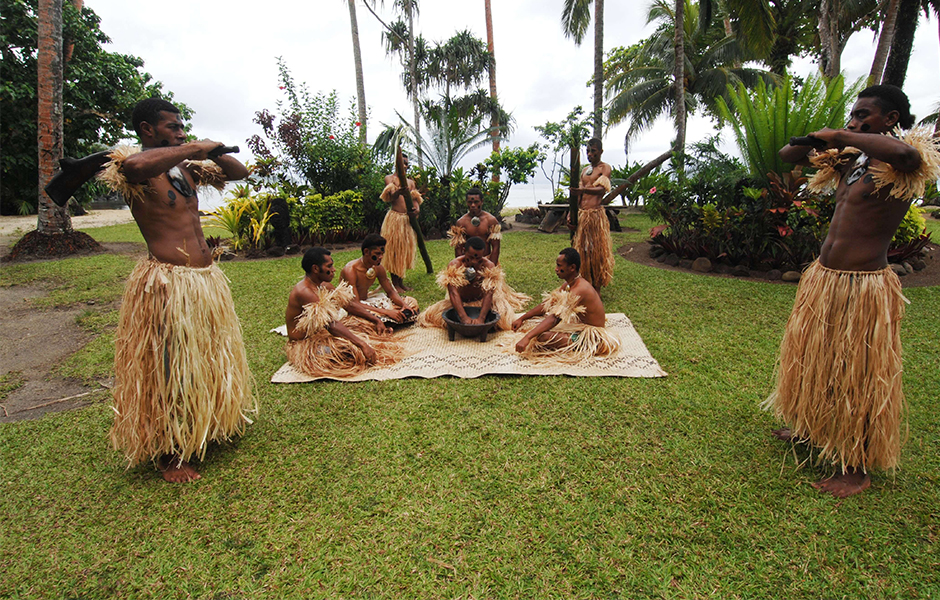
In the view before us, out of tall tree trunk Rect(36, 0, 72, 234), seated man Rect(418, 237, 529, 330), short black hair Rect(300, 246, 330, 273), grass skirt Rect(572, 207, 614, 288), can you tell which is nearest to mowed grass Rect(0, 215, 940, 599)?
short black hair Rect(300, 246, 330, 273)

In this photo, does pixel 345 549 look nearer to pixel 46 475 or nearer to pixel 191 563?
pixel 191 563

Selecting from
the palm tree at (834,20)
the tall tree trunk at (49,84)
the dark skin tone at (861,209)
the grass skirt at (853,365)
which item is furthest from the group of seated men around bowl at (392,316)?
the palm tree at (834,20)

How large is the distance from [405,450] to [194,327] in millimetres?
1122

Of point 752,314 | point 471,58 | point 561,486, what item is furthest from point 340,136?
point 471,58

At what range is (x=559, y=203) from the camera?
Result: 10586 mm

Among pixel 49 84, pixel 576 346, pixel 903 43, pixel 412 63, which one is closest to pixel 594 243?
pixel 576 346

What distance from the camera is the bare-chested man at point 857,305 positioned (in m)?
1.83

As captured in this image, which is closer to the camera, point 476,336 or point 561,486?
point 561,486

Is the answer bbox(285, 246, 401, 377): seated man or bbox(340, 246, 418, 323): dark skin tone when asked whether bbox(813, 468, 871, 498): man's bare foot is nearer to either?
bbox(285, 246, 401, 377): seated man

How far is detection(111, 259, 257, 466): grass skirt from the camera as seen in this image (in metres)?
2.06

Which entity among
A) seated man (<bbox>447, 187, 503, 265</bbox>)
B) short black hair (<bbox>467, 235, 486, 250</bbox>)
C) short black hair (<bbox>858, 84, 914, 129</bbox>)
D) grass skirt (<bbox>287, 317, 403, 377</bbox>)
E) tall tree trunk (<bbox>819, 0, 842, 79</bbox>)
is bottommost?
grass skirt (<bbox>287, 317, 403, 377</bbox>)

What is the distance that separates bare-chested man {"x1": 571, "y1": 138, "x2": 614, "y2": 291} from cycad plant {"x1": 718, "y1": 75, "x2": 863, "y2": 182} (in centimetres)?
250

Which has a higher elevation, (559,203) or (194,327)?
(559,203)

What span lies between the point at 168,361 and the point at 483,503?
1.48 metres
